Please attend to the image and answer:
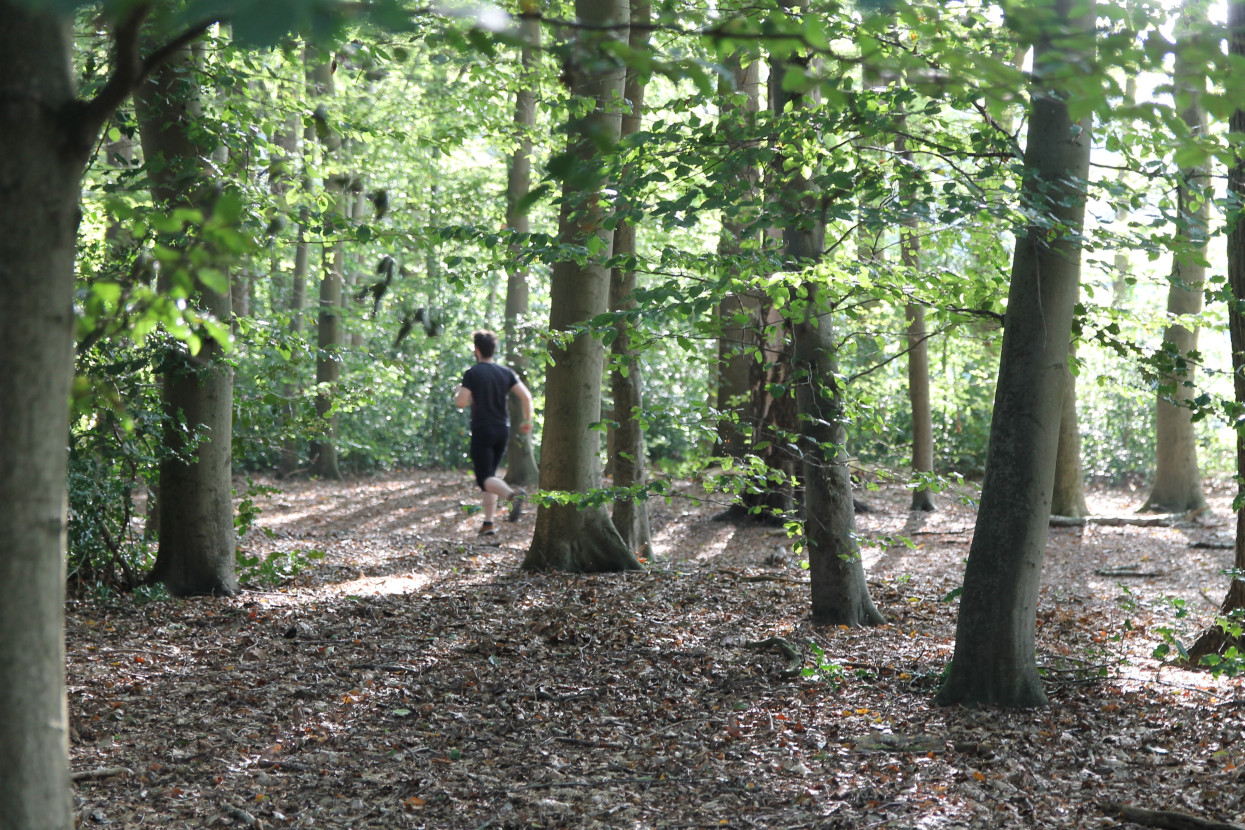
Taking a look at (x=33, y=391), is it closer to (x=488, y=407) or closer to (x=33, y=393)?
(x=33, y=393)

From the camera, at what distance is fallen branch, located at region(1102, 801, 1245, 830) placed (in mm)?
3154

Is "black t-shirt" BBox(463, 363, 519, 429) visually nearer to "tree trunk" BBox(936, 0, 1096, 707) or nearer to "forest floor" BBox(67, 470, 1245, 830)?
"forest floor" BBox(67, 470, 1245, 830)

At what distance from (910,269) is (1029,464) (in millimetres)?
1258

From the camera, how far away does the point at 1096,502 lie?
608 inches

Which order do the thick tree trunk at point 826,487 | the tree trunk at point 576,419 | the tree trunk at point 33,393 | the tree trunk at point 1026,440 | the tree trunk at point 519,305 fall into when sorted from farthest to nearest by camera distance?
1. the tree trunk at point 519,305
2. the tree trunk at point 576,419
3. the thick tree trunk at point 826,487
4. the tree trunk at point 1026,440
5. the tree trunk at point 33,393

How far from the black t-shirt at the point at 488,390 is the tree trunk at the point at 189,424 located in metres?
2.83

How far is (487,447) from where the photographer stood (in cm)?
958

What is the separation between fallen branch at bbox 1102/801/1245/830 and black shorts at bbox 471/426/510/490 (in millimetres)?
6840

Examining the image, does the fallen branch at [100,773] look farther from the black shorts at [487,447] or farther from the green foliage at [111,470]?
the black shorts at [487,447]

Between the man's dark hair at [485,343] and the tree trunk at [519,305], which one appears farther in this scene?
the tree trunk at [519,305]

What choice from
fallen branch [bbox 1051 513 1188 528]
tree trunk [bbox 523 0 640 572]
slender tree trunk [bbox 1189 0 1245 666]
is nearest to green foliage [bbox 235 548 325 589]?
tree trunk [bbox 523 0 640 572]

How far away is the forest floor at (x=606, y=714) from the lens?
11.7 feet

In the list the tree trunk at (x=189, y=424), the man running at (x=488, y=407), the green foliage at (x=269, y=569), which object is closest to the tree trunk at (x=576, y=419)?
the man running at (x=488, y=407)

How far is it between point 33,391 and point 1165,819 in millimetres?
3656
